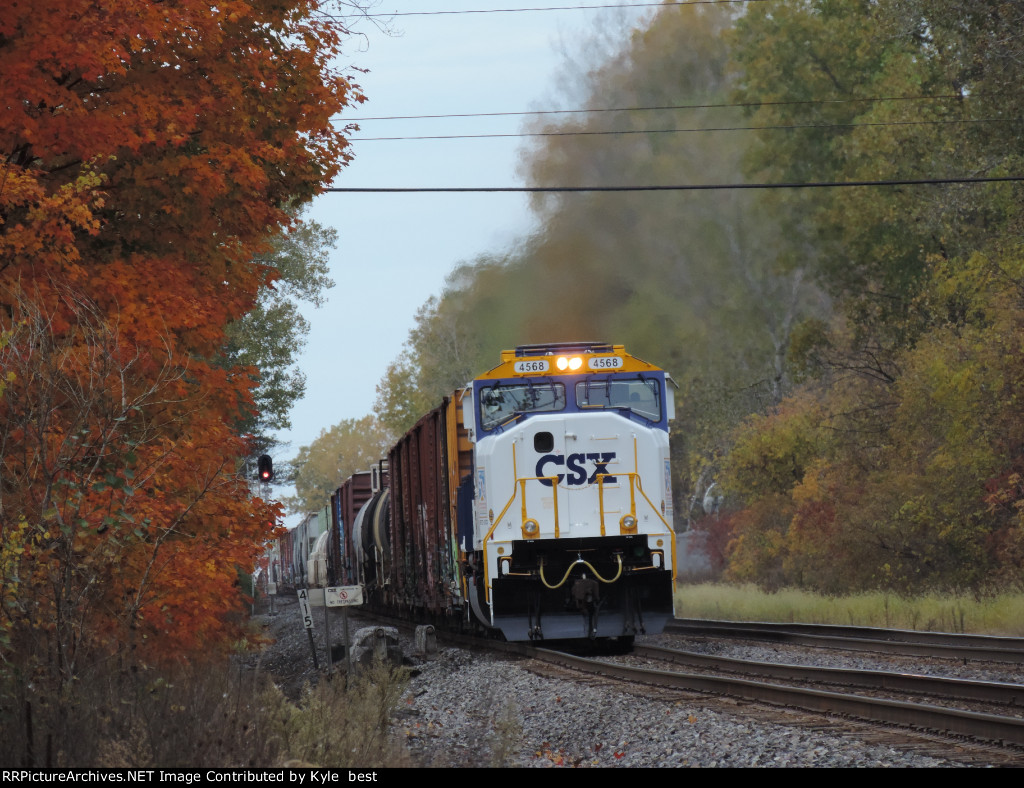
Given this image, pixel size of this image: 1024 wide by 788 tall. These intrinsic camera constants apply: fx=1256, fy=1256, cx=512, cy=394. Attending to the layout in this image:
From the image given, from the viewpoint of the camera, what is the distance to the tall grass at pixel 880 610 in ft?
66.8

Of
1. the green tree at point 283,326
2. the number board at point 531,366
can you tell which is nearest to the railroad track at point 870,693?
the number board at point 531,366

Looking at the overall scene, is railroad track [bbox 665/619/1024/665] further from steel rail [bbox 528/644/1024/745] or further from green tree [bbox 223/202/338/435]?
→ green tree [bbox 223/202/338/435]

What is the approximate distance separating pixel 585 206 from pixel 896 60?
11.5 meters

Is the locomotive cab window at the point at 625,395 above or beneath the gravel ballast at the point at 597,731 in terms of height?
above

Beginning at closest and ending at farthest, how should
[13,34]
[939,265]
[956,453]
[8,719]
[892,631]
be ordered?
[8,719] < [13,34] < [892,631] < [956,453] < [939,265]

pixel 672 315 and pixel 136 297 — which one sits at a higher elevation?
pixel 672 315

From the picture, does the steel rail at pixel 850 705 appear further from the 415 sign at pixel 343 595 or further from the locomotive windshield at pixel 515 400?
the locomotive windshield at pixel 515 400

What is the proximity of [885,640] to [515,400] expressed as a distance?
615 centimetres

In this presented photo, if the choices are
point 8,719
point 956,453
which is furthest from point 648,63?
point 8,719

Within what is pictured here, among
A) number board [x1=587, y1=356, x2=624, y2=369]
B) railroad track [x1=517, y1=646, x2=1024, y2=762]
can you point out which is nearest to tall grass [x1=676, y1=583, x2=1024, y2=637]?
number board [x1=587, y1=356, x2=624, y2=369]

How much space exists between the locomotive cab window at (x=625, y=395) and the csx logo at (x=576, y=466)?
0.77m

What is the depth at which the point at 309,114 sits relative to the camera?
1452cm

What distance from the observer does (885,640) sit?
682 inches

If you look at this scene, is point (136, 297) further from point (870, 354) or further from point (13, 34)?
point (870, 354)
